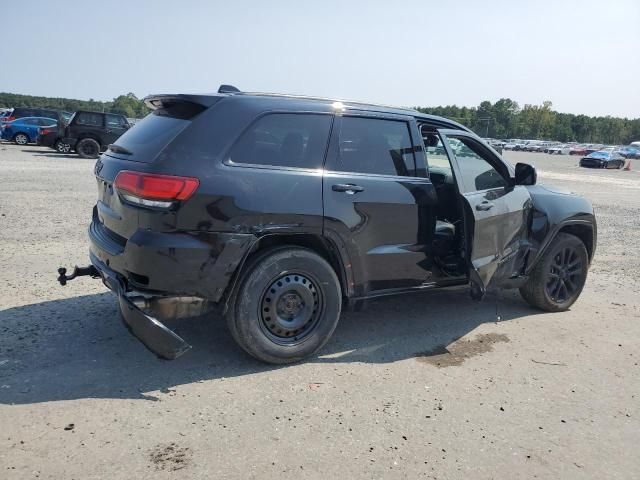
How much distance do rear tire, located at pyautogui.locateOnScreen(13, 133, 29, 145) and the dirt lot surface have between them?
23227 millimetres

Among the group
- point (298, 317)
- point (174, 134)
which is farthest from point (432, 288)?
point (174, 134)

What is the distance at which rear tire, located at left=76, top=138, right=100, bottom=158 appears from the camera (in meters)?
21.0

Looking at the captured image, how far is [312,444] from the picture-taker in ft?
10.3

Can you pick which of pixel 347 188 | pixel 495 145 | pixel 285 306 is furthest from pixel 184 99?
pixel 495 145

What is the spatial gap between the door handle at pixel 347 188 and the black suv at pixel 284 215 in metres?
0.01

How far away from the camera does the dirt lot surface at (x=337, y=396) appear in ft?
9.76

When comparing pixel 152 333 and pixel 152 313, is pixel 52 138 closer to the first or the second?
pixel 152 313

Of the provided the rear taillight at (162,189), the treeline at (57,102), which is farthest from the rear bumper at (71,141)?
the treeline at (57,102)

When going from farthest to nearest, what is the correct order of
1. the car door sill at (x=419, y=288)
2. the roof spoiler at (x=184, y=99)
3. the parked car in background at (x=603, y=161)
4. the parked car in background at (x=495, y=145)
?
the parked car in background at (x=603, y=161)
the parked car in background at (x=495, y=145)
the car door sill at (x=419, y=288)
the roof spoiler at (x=184, y=99)

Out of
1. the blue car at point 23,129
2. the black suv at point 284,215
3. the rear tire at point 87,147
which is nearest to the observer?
the black suv at point 284,215

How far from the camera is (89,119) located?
67.9 feet

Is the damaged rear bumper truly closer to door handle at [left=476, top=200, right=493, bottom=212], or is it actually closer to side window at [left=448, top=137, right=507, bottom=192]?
A: door handle at [left=476, top=200, right=493, bottom=212]

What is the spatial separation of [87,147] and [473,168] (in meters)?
19.2

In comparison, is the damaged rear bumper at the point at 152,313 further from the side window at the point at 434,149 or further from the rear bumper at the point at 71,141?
the rear bumper at the point at 71,141
